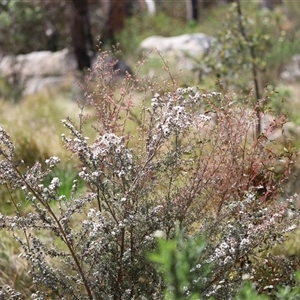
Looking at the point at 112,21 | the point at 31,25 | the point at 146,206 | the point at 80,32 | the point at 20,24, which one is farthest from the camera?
the point at 112,21

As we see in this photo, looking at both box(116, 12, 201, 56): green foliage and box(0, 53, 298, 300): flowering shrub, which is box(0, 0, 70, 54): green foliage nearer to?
box(116, 12, 201, 56): green foliage

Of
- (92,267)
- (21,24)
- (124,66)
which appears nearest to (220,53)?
(92,267)

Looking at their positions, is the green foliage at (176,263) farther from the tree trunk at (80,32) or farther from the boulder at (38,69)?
the boulder at (38,69)

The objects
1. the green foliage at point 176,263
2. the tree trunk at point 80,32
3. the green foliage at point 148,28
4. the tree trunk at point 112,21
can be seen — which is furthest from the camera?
the green foliage at point 148,28

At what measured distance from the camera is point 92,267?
2590 mm

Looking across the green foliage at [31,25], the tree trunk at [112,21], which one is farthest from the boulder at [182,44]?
the green foliage at [31,25]

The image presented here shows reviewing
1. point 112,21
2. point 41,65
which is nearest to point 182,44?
point 112,21

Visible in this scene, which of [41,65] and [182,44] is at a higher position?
[41,65]

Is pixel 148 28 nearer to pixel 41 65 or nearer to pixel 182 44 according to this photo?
pixel 182 44

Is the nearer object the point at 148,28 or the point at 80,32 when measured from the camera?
the point at 80,32

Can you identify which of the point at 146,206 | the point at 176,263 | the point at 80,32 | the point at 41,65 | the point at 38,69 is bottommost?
the point at 176,263

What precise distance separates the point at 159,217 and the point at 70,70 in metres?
8.70

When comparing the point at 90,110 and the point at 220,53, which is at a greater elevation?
the point at 90,110

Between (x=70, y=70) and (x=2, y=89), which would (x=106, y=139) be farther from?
(x=70, y=70)
